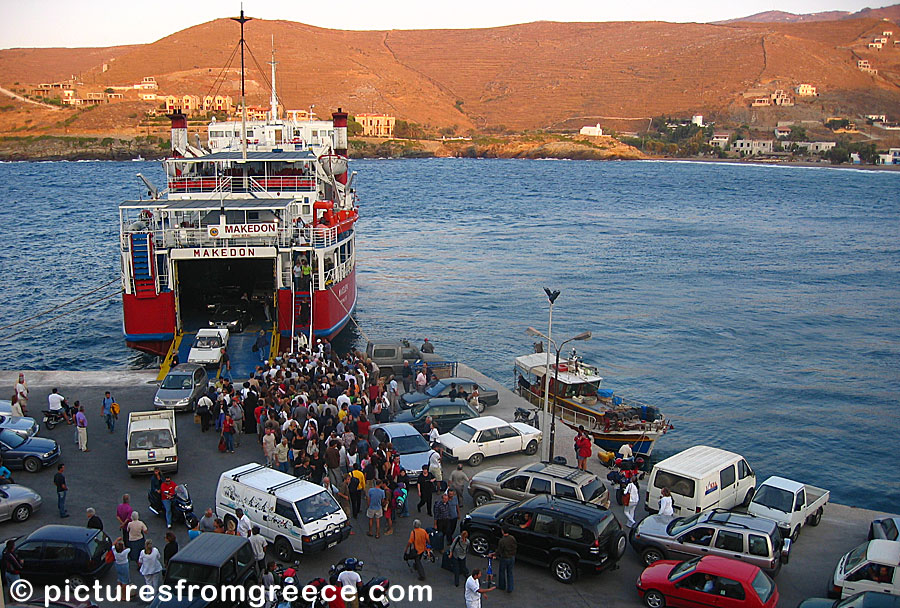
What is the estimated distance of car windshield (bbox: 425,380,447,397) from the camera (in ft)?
83.2

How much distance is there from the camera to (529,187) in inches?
5694

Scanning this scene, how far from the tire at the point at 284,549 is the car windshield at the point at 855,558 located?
9839 mm

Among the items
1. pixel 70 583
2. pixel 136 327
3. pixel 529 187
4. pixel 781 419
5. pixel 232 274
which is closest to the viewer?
pixel 70 583

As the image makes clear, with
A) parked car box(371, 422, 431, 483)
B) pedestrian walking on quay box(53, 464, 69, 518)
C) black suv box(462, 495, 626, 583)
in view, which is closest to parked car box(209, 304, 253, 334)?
parked car box(371, 422, 431, 483)

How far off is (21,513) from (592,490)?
1154 cm

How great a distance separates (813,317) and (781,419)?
19.7 metres

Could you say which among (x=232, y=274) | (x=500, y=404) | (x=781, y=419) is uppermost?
(x=232, y=274)

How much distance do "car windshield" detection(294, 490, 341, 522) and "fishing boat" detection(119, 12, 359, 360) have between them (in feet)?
45.2

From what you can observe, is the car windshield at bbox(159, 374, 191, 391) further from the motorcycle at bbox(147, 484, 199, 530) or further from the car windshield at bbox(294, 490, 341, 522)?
the car windshield at bbox(294, 490, 341, 522)

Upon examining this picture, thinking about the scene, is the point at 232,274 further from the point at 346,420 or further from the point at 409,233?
the point at 409,233

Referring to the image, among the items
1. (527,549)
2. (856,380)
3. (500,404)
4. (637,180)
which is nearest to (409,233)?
(856,380)

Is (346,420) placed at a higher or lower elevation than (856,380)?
higher

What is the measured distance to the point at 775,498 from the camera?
54.9 feet

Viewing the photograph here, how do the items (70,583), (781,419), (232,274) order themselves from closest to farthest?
(70,583)
(781,419)
(232,274)
